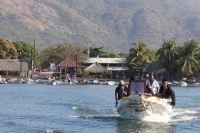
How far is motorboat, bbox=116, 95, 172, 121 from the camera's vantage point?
2598 cm

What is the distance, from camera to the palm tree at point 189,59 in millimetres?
93875

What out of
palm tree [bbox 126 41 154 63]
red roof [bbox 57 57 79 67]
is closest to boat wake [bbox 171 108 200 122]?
palm tree [bbox 126 41 154 63]

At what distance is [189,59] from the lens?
9438 cm

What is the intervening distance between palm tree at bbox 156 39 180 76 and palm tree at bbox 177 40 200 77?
1.94 meters

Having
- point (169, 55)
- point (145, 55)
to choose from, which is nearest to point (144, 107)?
point (169, 55)

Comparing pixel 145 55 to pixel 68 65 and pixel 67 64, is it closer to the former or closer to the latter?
pixel 68 65

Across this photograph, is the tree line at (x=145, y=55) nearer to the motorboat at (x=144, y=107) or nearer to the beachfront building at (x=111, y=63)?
the beachfront building at (x=111, y=63)

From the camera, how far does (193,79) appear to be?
9988cm

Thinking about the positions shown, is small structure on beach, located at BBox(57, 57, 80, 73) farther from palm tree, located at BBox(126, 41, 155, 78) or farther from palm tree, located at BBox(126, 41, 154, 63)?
palm tree, located at BBox(126, 41, 154, 63)

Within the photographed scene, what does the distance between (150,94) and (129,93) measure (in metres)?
1.56

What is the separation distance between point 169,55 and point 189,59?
241 inches

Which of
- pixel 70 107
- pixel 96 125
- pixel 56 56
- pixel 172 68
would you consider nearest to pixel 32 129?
pixel 96 125

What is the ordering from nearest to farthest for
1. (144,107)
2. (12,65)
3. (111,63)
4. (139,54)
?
1. (144,107)
2. (12,65)
3. (139,54)
4. (111,63)

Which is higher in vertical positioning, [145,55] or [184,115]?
[145,55]
